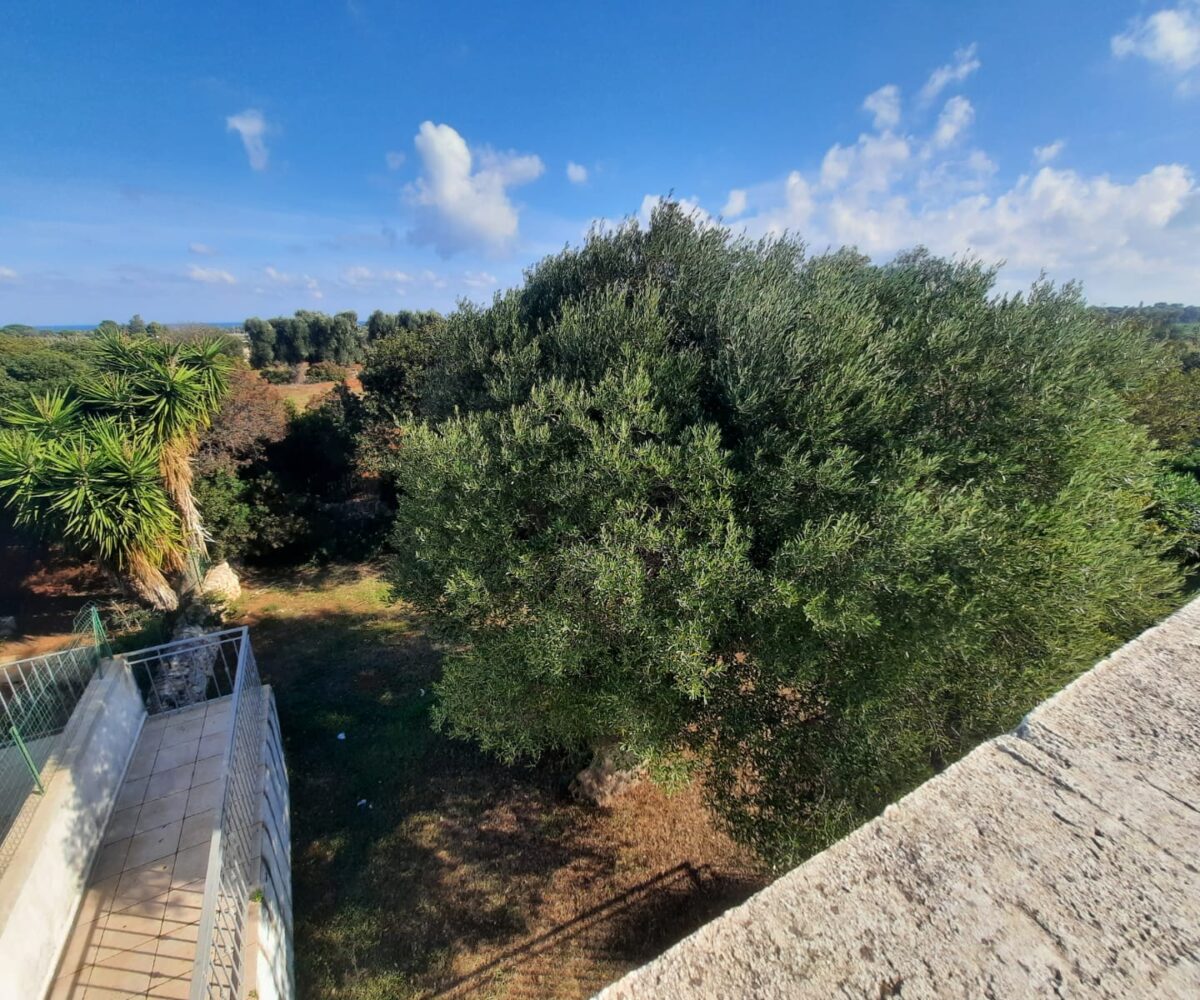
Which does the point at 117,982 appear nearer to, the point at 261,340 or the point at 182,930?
the point at 182,930

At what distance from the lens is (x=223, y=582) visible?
15.0 meters

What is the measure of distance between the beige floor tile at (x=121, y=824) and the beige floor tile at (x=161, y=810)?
2.3 inches

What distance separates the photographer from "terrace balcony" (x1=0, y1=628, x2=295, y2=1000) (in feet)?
15.1

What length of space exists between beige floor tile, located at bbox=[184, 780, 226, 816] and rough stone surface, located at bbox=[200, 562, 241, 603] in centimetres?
839

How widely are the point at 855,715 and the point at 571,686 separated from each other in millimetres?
3123

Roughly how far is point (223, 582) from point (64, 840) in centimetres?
1103

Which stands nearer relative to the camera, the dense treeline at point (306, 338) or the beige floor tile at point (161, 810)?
the beige floor tile at point (161, 810)

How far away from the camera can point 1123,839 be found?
4.65ft

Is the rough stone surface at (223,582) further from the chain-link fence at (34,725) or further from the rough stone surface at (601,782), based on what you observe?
the rough stone surface at (601,782)

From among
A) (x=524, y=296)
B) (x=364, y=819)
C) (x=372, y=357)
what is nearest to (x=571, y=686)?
(x=364, y=819)

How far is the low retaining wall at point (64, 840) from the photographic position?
4.53 metres

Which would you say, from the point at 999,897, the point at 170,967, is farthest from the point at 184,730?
the point at 999,897

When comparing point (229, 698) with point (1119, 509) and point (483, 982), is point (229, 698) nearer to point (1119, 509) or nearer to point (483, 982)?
point (483, 982)

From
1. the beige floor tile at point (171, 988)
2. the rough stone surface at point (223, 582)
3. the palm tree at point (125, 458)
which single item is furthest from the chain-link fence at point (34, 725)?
the rough stone surface at point (223, 582)
